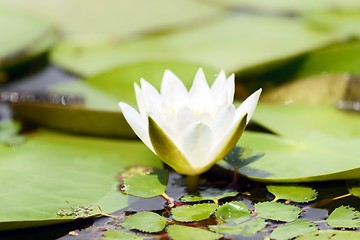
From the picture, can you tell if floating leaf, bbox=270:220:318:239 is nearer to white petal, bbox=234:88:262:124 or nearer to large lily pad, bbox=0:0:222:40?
white petal, bbox=234:88:262:124

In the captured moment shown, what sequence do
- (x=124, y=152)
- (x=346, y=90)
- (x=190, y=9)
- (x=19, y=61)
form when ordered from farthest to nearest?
(x=190, y=9), (x=19, y=61), (x=346, y=90), (x=124, y=152)

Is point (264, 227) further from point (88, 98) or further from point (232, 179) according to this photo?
point (88, 98)

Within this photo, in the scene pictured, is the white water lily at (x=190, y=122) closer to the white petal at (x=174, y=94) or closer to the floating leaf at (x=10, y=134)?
the white petal at (x=174, y=94)

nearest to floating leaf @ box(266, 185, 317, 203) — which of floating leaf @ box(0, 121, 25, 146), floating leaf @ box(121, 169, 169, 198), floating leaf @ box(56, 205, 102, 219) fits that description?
floating leaf @ box(121, 169, 169, 198)

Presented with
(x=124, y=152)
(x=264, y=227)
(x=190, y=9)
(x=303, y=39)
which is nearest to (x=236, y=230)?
(x=264, y=227)

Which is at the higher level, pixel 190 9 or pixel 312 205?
pixel 190 9
